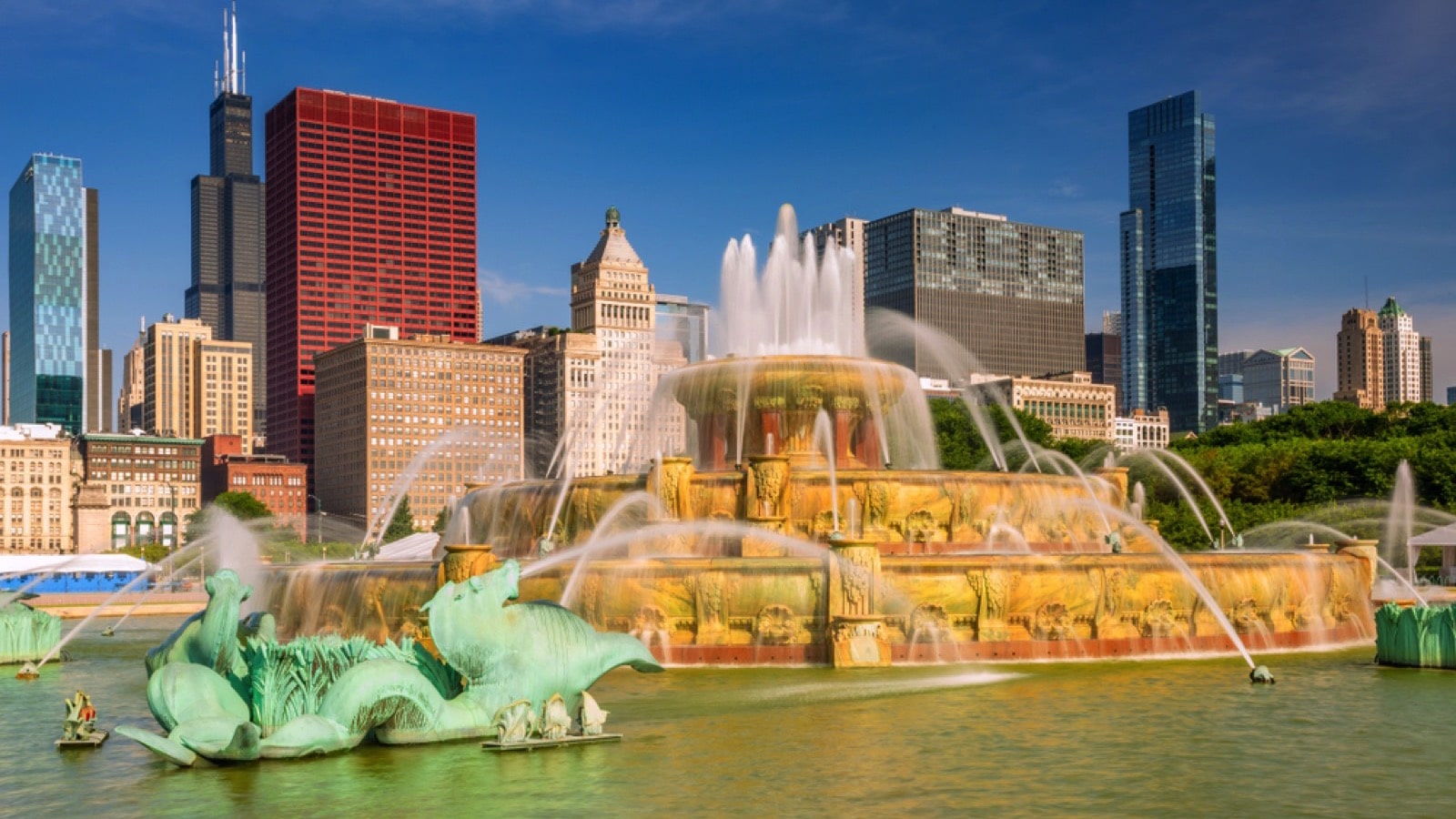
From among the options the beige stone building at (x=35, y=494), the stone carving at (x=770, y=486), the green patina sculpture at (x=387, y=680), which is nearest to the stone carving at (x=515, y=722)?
the green patina sculpture at (x=387, y=680)

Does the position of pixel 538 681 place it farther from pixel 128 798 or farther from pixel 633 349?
pixel 633 349

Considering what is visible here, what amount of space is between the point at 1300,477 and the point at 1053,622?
163 feet

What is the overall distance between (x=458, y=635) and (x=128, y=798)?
4321 millimetres

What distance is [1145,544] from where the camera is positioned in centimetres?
3434

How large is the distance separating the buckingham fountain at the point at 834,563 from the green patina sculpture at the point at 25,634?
5.07m

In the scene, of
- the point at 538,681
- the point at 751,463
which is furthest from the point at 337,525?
the point at 538,681

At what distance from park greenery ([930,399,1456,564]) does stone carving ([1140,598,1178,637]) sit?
28346 millimetres

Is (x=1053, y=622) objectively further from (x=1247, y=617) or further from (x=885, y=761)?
(x=885, y=761)

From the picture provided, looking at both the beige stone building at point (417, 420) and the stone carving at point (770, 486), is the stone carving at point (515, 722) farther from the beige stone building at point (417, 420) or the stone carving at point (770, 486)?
the beige stone building at point (417, 420)

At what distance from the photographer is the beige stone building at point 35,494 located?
182 m

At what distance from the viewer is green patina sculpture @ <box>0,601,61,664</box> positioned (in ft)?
103

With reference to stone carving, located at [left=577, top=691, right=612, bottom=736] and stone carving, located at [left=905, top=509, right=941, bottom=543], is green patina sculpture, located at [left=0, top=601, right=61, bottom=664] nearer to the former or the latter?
stone carving, located at [left=577, top=691, right=612, bottom=736]

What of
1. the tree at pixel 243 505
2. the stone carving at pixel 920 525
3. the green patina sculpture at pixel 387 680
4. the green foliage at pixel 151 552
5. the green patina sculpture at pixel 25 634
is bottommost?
the green foliage at pixel 151 552

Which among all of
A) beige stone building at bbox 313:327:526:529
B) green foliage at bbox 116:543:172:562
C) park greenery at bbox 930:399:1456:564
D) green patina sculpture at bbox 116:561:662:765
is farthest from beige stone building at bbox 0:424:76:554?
green patina sculpture at bbox 116:561:662:765
